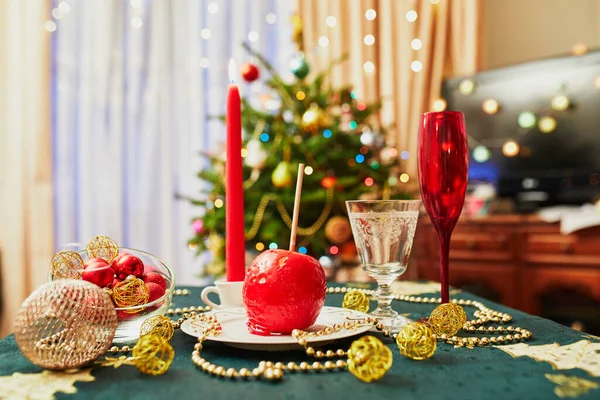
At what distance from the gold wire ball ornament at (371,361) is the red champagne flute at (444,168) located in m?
0.24

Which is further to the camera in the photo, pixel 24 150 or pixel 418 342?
pixel 24 150

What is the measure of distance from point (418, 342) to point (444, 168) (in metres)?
0.24

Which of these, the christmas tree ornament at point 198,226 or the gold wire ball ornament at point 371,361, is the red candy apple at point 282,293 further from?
the christmas tree ornament at point 198,226

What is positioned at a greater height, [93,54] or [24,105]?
[93,54]

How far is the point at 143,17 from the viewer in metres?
3.02

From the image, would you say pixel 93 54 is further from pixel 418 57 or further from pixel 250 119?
pixel 418 57

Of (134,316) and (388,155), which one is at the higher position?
(388,155)

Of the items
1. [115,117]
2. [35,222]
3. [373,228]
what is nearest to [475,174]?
[115,117]

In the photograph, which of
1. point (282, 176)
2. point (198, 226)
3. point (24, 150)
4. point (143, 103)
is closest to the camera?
point (282, 176)

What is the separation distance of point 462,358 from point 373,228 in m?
0.18

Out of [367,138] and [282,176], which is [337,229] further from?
[367,138]

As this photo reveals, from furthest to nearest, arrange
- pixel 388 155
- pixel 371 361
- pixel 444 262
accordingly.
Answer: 1. pixel 388 155
2. pixel 444 262
3. pixel 371 361

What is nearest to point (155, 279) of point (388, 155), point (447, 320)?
point (447, 320)

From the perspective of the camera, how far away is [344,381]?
0.48 m
